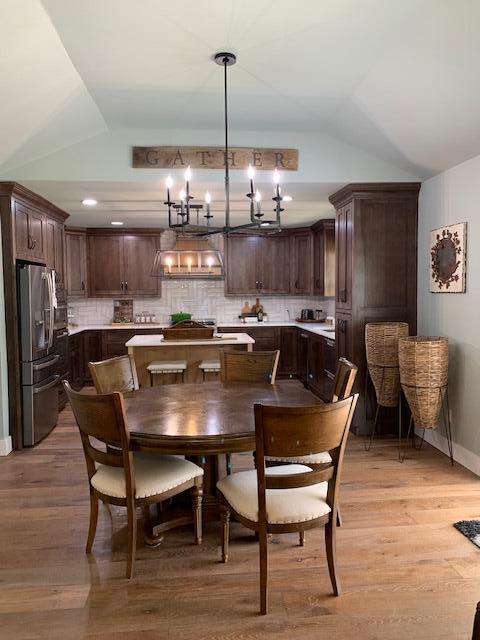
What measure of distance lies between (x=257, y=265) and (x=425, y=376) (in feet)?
13.4

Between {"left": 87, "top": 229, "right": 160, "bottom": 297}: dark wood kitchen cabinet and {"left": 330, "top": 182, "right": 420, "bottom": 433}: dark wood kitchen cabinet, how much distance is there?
11.8 ft

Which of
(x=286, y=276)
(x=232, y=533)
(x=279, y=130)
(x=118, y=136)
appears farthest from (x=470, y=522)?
(x=286, y=276)

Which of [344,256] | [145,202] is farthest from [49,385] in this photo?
[344,256]

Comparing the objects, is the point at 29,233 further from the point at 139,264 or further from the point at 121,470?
the point at 121,470

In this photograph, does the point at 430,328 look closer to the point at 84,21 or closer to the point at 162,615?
the point at 162,615

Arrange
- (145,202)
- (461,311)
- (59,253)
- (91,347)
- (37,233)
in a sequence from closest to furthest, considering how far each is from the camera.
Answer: (461,311), (37,233), (145,202), (59,253), (91,347)

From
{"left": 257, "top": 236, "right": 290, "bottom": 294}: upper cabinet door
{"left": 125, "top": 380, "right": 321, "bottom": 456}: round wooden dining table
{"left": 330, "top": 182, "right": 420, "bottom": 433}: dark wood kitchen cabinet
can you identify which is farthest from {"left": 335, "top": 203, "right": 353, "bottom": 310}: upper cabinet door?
{"left": 257, "top": 236, "right": 290, "bottom": 294}: upper cabinet door

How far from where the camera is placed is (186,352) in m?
4.97

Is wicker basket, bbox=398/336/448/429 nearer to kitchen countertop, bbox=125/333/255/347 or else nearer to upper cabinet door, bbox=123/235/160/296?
kitchen countertop, bbox=125/333/255/347

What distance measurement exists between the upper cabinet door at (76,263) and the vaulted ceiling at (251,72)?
2.94m

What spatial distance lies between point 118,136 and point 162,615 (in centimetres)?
347

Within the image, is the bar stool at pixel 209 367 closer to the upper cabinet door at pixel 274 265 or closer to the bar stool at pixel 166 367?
the bar stool at pixel 166 367

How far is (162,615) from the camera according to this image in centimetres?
199

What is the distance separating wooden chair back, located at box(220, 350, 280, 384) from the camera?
3439 millimetres
